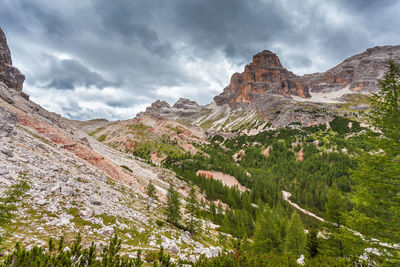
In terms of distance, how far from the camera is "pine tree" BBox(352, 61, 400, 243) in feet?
33.1

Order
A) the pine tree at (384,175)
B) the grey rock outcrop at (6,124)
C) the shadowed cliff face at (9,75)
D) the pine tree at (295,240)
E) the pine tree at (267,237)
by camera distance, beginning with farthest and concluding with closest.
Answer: the shadowed cliff face at (9,75) → the pine tree at (267,237) → the pine tree at (295,240) → the grey rock outcrop at (6,124) → the pine tree at (384,175)

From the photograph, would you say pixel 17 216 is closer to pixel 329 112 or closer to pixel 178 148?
pixel 178 148

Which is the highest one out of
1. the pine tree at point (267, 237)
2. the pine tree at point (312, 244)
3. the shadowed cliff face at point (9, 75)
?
the shadowed cliff face at point (9, 75)

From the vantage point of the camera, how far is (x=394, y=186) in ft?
32.9

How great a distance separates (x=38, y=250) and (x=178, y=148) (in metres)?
A: 152

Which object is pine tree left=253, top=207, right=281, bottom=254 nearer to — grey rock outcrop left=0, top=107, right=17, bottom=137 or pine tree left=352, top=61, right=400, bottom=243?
pine tree left=352, top=61, right=400, bottom=243

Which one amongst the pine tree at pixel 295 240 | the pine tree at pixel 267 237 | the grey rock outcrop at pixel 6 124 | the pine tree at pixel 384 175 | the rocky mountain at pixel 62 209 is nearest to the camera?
the pine tree at pixel 384 175

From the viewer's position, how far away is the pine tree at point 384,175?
33.1 ft

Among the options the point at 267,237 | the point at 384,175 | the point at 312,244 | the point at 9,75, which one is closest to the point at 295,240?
the point at 267,237

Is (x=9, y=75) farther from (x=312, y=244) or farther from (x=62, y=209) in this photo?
(x=312, y=244)

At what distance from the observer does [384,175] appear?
34.0ft

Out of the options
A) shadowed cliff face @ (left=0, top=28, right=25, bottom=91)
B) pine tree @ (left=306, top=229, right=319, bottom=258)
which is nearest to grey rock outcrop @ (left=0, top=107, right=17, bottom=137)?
pine tree @ (left=306, top=229, right=319, bottom=258)

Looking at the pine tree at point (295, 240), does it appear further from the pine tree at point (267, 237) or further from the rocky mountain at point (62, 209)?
the rocky mountain at point (62, 209)

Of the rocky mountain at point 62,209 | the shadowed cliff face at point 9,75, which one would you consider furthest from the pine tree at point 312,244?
the shadowed cliff face at point 9,75
